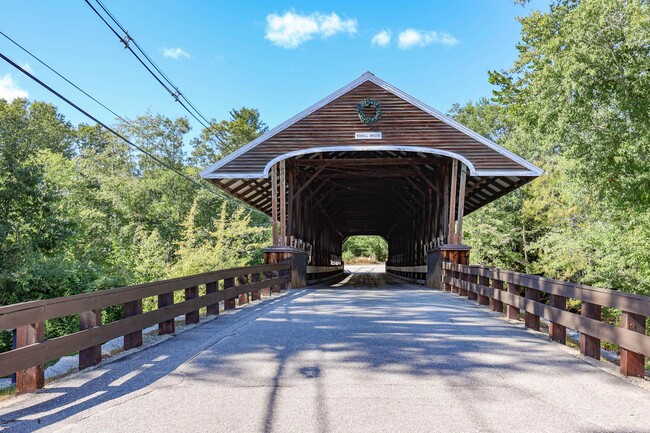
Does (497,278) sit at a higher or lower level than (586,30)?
lower

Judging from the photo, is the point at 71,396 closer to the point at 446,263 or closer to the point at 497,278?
the point at 497,278

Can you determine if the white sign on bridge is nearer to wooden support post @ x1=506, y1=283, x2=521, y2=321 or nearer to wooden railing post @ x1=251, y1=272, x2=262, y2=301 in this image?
wooden railing post @ x1=251, y1=272, x2=262, y2=301

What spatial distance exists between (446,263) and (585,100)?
5.71 metres

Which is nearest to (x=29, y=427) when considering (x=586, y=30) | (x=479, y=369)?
(x=479, y=369)

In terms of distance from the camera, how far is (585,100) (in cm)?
1311

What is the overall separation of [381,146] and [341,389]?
10.4 m

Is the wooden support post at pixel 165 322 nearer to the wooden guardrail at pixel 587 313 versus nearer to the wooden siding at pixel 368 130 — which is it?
the wooden guardrail at pixel 587 313

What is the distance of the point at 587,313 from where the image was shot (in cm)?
456

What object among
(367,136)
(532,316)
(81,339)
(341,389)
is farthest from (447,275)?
(81,339)

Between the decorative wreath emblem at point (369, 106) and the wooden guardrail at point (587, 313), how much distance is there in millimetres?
6543

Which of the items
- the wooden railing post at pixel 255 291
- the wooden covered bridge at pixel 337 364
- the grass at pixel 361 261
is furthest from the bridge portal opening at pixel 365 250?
the wooden covered bridge at pixel 337 364

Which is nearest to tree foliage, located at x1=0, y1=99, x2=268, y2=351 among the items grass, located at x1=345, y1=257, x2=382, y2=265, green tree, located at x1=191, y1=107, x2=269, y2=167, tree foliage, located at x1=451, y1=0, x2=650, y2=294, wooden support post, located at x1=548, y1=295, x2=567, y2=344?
green tree, located at x1=191, y1=107, x2=269, y2=167

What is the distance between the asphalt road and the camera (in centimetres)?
294

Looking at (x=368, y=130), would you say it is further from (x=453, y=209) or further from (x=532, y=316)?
(x=532, y=316)
